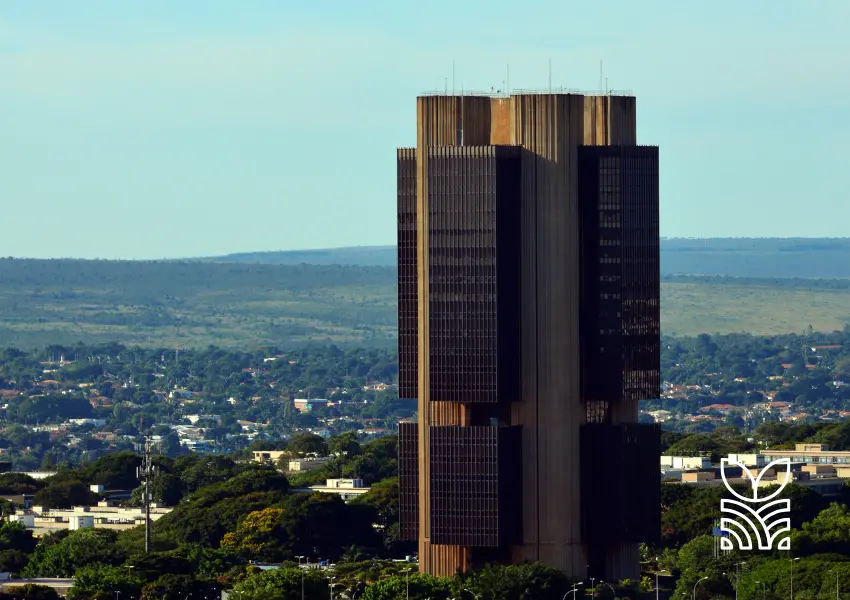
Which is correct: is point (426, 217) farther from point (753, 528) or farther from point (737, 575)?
point (753, 528)

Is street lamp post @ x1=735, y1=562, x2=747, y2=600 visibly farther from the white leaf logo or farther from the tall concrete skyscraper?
the tall concrete skyscraper

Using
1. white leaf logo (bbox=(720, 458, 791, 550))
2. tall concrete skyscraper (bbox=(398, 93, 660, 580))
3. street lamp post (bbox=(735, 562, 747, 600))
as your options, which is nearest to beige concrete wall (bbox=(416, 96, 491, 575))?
tall concrete skyscraper (bbox=(398, 93, 660, 580))

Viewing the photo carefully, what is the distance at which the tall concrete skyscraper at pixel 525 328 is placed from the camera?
161 m

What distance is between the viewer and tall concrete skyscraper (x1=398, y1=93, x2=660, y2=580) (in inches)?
6337

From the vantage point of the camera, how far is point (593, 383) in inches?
6432

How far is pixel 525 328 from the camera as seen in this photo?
531 feet

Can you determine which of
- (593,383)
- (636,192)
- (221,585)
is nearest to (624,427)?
(593,383)

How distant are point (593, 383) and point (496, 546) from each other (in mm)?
10884

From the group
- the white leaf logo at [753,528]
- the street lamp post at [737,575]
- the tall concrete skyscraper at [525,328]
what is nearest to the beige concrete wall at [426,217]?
the tall concrete skyscraper at [525,328]

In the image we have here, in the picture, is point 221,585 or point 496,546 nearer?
point 496,546

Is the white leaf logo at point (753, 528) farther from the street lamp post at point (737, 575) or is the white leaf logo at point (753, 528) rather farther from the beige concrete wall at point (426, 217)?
the beige concrete wall at point (426, 217)

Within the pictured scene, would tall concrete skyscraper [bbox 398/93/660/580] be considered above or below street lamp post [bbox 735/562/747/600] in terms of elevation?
above

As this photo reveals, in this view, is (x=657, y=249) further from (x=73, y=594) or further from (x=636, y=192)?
(x=73, y=594)

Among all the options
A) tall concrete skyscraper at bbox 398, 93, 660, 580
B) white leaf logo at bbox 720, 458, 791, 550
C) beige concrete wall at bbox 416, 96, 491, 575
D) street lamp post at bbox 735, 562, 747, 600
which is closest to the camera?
tall concrete skyscraper at bbox 398, 93, 660, 580
